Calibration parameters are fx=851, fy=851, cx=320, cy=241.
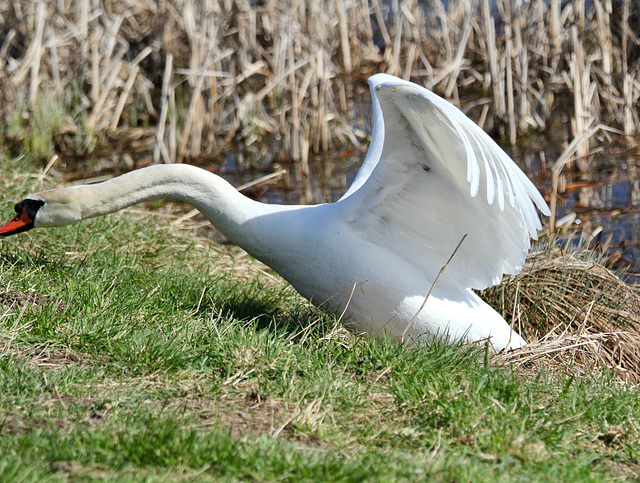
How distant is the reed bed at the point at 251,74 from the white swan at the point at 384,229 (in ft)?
14.3

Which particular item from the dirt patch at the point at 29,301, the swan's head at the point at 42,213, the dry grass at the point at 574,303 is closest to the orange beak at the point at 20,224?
the swan's head at the point at 42,213

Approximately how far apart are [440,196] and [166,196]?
133cm

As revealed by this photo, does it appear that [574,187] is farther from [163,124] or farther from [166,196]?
[166,196]

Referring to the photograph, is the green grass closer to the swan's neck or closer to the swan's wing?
the swan's neck

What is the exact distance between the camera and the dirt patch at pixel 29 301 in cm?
376

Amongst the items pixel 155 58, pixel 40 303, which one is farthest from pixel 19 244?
pixel 155 58

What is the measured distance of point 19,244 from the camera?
4.93 m

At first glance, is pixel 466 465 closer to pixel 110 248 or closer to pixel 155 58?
pixel 110 248

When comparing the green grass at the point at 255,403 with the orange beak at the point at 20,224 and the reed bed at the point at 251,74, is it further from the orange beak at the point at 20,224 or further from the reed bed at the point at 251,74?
the reed bed at the point at 251,74

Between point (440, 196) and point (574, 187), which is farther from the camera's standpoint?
point (574, 187)

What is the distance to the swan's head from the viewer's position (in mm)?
4273

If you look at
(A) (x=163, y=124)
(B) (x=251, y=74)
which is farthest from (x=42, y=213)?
(B) (x=251, y=74)

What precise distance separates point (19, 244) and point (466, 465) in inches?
125

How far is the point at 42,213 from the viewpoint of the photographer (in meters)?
4.32
